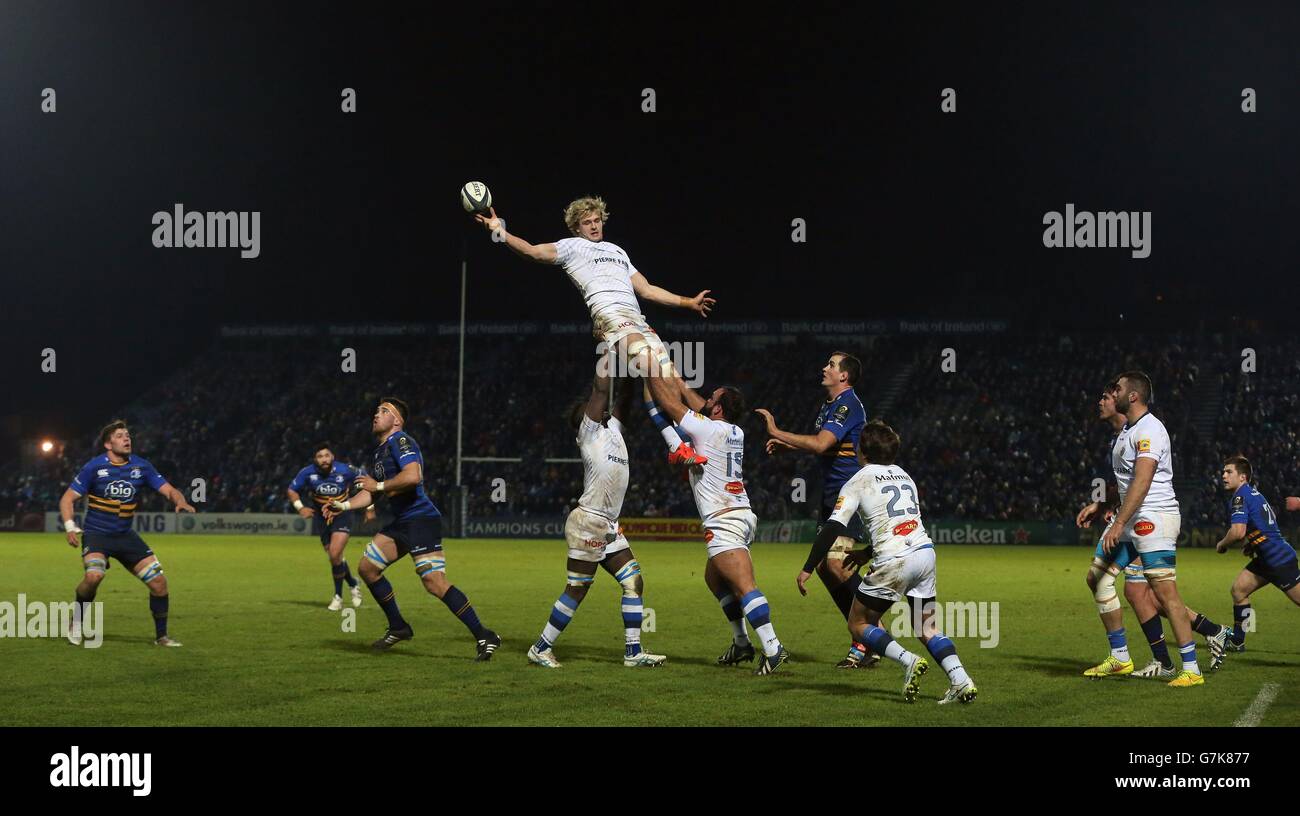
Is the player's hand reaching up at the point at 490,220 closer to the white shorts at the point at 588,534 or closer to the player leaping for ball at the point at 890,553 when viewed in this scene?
the white shorts at the point at 588,534

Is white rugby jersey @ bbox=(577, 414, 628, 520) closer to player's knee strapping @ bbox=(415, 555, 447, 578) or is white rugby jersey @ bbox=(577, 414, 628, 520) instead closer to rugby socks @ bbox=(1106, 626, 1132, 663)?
player's knee strapping @ bbox=(415, 555, 447, 578)

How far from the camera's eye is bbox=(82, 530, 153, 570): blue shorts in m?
13.9

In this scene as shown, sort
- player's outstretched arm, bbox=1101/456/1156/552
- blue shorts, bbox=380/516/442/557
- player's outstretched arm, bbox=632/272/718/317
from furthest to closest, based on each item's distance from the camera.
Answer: blue shorts, bbox=380/516/442/557 → player's outstretched arm, bbox=632/272/718/317 → player's outstretched arm, bbox=1101/456/1156/552

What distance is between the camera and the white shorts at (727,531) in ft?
37.9

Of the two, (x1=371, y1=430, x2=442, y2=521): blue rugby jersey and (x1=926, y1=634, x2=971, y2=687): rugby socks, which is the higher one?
(x1=371, y1=430, x2=442, y2=521): blue rugby jersey

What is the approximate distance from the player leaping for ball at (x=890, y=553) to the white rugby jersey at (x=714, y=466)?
5.33 ft

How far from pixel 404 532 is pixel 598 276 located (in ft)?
10.5

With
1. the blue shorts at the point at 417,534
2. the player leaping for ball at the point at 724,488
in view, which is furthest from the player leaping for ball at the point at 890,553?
the blue shorts at the point at 417,534

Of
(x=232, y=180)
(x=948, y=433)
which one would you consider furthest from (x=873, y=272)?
(x=232, y=180)

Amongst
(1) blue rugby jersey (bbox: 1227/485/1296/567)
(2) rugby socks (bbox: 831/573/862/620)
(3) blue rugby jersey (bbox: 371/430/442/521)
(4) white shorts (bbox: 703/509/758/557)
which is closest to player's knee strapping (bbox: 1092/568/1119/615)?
(2) rugby socks (bbox: 831/573/862/620)

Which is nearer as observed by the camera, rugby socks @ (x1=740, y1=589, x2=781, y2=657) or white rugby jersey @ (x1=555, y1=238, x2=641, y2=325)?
rugby socks @ (x1=740, y1=589, x2=781, y2=657)

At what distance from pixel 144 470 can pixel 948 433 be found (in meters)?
37.3

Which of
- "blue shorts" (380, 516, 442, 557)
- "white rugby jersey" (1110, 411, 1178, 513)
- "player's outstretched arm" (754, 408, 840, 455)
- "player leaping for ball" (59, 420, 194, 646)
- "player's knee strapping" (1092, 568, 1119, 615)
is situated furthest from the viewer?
"player leaping for ball" (59, 420, 194, 646)

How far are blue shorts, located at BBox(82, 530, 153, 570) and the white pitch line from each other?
1051 centimetres
